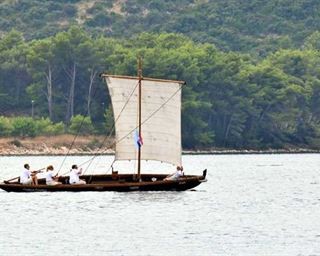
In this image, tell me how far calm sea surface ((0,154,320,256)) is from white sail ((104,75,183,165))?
3.16 meters

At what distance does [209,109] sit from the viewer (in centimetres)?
18425

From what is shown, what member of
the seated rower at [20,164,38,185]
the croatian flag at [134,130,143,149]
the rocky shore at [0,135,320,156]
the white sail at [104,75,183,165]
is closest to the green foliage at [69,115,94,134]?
the rocky shore at [0,135,320,156]

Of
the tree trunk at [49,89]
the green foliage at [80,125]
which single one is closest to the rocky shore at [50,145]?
the green foliage at [80,125]

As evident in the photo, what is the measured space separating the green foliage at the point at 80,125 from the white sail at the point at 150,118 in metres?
82.7

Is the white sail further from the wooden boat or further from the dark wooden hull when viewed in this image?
the dark wooden hull

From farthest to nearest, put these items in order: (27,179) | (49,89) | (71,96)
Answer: (71,96), (49,89), (27,179)

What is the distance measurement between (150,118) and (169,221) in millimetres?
20506

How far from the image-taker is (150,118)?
289ft

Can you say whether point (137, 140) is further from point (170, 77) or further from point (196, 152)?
point (196, 152)

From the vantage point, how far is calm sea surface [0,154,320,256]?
188ft

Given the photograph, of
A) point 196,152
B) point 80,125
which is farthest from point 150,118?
point 196,152

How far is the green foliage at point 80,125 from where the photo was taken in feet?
→ 570

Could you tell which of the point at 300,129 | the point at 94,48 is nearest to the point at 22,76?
the point at 94,48

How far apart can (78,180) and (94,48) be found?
330 feet
